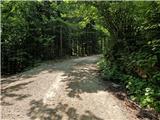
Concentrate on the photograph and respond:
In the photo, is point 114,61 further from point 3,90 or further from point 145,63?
point 3,90

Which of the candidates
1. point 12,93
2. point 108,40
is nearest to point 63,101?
point 12,93

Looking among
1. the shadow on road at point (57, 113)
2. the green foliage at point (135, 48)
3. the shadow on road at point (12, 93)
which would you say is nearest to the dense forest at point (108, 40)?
the green foliage at point (135, 48)

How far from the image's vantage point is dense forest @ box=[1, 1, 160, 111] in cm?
866

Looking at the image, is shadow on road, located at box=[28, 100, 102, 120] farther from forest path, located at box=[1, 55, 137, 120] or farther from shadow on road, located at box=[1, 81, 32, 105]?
shadow on road, located at box=[1, 81, 32, 105]

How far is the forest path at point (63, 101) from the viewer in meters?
6.68

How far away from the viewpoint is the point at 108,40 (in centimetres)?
1520

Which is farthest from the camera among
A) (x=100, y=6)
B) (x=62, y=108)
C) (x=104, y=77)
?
(x=100, y=6)

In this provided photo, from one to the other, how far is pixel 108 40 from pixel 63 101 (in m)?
8.38

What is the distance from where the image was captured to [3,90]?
9516 millimetres

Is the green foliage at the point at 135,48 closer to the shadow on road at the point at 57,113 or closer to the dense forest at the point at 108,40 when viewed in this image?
the dense forest at the point at 108,40

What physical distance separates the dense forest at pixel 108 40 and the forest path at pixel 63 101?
97 centimetres

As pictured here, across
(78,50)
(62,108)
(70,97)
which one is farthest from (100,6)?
(78,50)

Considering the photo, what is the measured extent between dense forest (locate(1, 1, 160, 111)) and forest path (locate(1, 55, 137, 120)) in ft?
3.19

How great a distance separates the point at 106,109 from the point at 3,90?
171 inches
